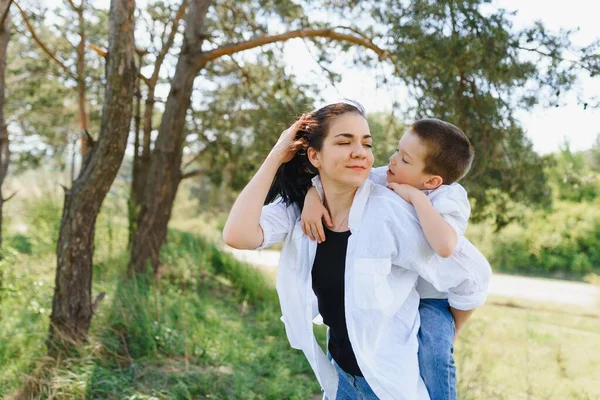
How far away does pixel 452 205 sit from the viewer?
1903 millimetres

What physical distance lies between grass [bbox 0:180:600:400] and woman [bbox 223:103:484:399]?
7.06 feet

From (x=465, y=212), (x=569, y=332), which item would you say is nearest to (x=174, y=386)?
(x=465, y=212)

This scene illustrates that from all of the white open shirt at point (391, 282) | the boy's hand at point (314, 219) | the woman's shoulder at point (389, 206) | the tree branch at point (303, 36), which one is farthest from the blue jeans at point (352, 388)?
the tree branch at point (303, 36)

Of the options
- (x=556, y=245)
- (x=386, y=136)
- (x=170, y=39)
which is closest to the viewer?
(x=386, y=136)

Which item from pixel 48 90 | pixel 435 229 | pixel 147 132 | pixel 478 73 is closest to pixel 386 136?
pixel 478 73

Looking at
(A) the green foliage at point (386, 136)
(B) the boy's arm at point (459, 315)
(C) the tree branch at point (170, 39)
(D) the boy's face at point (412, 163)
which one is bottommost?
(B) the boy's arm at point (459, 315)

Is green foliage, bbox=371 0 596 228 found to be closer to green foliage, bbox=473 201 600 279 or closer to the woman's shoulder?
the woman's shoulder

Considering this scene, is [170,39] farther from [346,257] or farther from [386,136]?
[346,257]

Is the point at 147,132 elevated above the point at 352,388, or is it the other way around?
the point at 147,132

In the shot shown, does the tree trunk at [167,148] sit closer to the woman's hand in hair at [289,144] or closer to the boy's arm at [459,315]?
the woman's hand in hair at [289,144]

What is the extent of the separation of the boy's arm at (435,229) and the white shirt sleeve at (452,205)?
0.05 m

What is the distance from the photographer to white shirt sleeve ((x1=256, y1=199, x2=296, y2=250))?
2170 mm

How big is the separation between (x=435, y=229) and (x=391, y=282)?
26cm

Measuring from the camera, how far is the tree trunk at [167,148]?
25.2 feet
